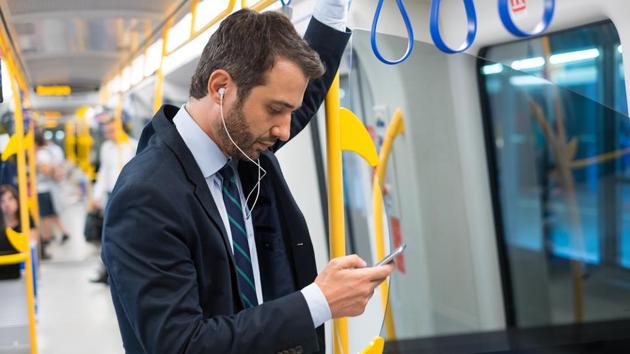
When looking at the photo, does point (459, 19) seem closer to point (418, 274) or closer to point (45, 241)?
point (418, 274)

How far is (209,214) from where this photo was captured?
4.80ft

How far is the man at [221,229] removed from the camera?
1.34m

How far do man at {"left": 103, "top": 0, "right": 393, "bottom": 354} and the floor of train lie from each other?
9.99ft

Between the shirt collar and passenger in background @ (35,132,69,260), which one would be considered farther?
passenger in background @ (35,132,69,260)

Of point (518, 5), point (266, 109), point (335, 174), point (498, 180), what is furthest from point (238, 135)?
point (498, 180)

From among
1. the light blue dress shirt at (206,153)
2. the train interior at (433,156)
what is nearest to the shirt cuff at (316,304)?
the light blue dress shirt at (206,153)

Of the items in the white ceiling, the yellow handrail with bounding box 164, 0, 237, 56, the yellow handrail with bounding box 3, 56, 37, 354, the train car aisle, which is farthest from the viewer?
the train car aisle

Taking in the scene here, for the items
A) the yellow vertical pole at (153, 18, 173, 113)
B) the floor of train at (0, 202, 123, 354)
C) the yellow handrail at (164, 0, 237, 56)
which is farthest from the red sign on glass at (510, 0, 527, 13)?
the floor of train at (0, 202, 123, 354)

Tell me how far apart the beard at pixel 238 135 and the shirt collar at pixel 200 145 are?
0.04m

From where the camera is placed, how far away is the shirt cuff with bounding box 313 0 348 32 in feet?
5.81

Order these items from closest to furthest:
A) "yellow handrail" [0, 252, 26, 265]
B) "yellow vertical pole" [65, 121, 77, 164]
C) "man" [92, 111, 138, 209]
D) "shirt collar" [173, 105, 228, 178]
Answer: "shirt collar" [173, 105, 228, 178]
"yellow handrail" [0, 252, 26, 265]
"man" [92, 111, 138, 209]
"yellow vertical pole" [65, 121, 77, 164]

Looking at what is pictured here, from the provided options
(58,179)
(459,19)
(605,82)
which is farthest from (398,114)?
(58,179)

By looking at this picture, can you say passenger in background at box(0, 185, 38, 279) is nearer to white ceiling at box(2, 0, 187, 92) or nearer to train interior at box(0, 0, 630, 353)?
train interior at box(0, 0, 630, 353)

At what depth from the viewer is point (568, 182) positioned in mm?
8453
